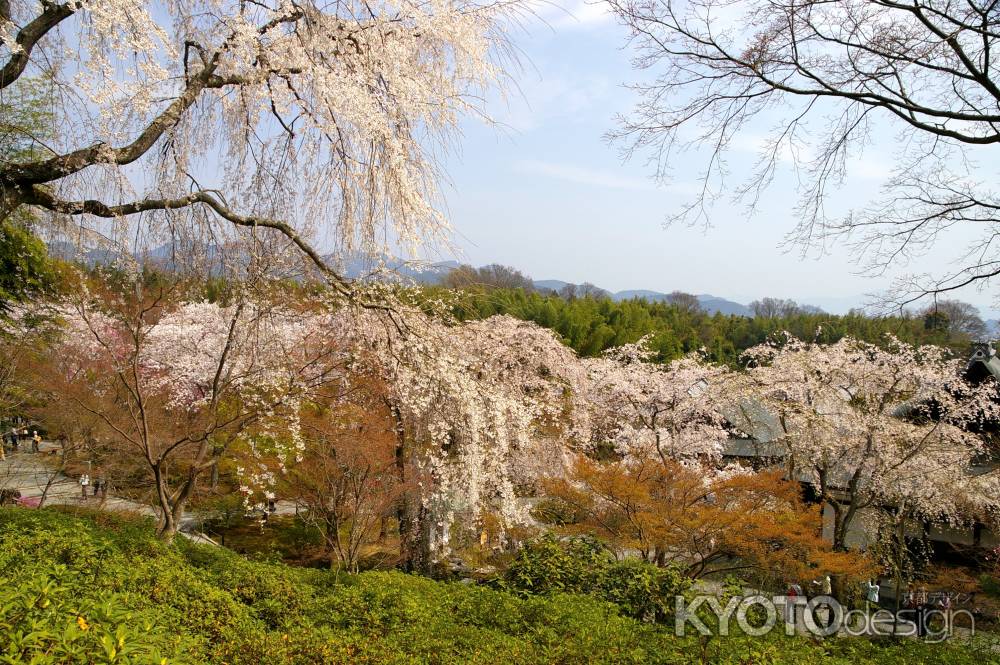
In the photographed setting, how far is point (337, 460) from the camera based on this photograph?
29.0 ft

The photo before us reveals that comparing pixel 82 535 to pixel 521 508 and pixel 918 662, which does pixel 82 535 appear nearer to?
pixel 521 508

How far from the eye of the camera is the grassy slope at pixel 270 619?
6.72 feet

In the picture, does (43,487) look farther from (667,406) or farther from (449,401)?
(449,401)

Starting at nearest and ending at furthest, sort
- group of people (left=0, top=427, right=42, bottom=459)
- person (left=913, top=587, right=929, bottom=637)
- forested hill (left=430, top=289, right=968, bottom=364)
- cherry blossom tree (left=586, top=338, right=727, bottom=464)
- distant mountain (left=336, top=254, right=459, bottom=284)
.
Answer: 1. distant mountain (left=336, top=254, right=459, bottom=284)
2. person (left=913, top=587, right=929, bottom=637)
3. cherry blossom tree (left=586, top=338, right=727, bottom=464)
4. group of people (left=0, top=427, right=42, bottom=459)
5. forested hill (left=430, top=289, right=968, bottom=364)

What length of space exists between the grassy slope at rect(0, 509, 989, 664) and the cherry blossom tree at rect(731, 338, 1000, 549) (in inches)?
233

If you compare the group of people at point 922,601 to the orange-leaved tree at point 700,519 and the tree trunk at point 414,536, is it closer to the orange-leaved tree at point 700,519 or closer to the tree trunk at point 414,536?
the orange-leaved tree at point 700,519

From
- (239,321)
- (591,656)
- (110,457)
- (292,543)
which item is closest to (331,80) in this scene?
(239,321)

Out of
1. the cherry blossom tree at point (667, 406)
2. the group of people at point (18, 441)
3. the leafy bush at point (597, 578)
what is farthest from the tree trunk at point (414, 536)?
the group of people at point (18, 441)

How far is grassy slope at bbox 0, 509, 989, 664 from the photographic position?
A: 2.05 metres

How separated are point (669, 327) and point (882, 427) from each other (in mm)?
23829

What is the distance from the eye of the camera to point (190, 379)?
1387 centimetres

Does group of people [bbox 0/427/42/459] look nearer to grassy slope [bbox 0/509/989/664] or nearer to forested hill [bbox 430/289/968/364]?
forested hill [bbox 430/289/968/364]

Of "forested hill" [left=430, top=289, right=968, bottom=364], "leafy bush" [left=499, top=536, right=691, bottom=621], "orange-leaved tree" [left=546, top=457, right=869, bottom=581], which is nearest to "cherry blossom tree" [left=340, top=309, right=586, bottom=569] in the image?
"leafy bush" [left=499, top=536, right=691, bottom=621]

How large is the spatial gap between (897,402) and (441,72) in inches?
488
